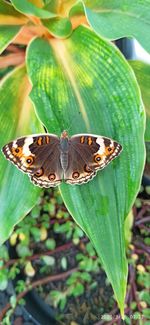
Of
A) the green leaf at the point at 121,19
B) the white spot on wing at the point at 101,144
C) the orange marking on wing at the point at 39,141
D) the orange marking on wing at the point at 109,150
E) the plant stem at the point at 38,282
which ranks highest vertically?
the green leaf at the point at 121,19

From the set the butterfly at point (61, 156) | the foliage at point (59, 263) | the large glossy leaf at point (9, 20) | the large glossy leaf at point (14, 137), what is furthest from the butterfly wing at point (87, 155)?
the foliage at point (59, 263)

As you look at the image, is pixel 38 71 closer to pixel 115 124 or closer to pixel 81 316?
pixel 115 124

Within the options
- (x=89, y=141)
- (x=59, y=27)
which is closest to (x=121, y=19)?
(x=59, y=27)

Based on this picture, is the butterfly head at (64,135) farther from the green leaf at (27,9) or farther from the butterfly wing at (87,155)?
the green leaf at (27,9)

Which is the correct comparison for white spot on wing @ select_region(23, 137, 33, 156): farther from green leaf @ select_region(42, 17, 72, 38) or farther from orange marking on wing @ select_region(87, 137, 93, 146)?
green leaf @ select_region(42, 17, 72, 38)

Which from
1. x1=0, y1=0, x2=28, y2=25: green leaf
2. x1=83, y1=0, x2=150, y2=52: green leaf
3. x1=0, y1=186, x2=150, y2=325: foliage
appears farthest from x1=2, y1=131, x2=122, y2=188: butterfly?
x1=0, y1=186, x2=150, y2=325: foliage

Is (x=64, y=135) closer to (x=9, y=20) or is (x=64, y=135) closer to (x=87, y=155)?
(x=87, y=155)

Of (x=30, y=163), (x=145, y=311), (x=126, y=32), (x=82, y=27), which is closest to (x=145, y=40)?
(x=126, y=32)
